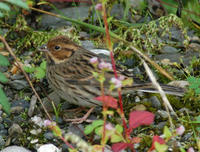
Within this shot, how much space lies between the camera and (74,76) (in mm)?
3873

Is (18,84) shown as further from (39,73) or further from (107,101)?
(107,101)

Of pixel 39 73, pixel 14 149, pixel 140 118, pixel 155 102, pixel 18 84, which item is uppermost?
pixel 140 118

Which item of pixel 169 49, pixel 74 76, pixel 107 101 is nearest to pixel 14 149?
pixel 74 76

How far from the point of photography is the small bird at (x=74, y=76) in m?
3.75

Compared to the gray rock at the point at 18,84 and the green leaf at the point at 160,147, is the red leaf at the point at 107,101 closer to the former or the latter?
the green leaf at the point at 160,147

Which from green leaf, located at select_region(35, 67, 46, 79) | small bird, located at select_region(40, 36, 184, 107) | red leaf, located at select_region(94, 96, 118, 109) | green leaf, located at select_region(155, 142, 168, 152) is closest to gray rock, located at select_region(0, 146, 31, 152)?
small bird, located at select_region(40, 36, 184, 107)

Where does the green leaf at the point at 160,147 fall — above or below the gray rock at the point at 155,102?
above

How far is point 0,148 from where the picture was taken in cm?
343

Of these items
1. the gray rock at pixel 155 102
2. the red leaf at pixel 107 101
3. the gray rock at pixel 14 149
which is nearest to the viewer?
the red leaf at pixel 107 101

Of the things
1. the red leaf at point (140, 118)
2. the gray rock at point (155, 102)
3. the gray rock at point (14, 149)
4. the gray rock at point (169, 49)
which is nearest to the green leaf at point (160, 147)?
the red leaf at point (140, 118)

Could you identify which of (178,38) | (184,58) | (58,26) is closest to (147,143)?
(184,58)

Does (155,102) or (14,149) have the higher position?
(155,102)

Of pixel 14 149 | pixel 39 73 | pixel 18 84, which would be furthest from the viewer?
pixel 18 84

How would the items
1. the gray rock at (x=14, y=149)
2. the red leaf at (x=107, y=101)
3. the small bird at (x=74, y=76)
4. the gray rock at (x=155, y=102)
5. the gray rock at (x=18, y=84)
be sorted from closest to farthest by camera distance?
the red leaf at (x=107, y=101)
the gray rock at (x=14, y=149)
the small bird at (x=74, y=76)
the gray rock at (x=155, y=102)
the gray rock at (x=18, y=84)
